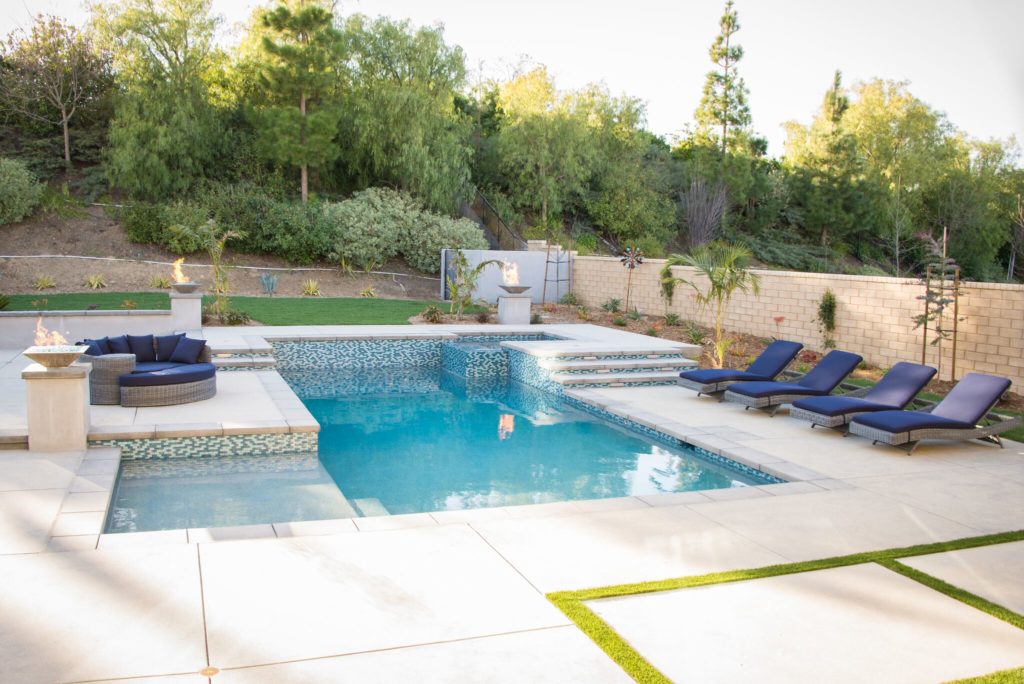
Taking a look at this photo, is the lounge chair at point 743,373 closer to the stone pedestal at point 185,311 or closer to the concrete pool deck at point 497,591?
the concrete pool deck at point 497,591

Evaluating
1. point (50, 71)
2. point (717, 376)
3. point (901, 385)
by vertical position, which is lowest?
point (717, 376)

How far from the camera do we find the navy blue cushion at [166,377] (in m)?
8.20

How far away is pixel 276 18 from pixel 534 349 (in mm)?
17887

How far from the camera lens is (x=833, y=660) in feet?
11.3

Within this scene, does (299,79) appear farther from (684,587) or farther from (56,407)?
(684,587)

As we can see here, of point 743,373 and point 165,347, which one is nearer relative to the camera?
point 165,347

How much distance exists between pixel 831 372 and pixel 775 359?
35.6 inches

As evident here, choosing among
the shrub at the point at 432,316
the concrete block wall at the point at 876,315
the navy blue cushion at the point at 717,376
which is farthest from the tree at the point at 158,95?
the navy blue cushion at the point at 717,376

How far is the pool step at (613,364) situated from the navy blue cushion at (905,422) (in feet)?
14.6

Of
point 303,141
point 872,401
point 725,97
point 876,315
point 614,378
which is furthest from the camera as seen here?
point 725,97

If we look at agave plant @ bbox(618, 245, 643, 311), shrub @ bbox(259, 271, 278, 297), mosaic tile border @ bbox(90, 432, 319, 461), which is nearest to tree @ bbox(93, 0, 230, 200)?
shrub @ bbox(259, 271, 278, 297)

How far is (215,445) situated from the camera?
730 centimetres

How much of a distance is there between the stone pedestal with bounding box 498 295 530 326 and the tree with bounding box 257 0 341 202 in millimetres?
11851

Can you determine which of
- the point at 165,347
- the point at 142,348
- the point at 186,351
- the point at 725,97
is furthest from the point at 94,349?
the point at 725,97
